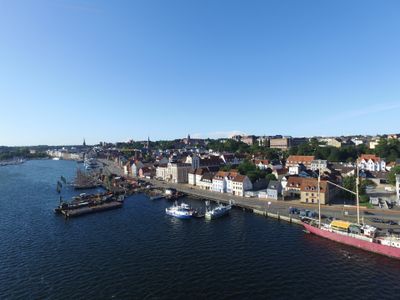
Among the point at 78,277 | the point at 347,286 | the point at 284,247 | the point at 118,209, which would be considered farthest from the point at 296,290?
the point at 118,209

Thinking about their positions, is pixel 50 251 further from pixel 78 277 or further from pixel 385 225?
pixel 385 225

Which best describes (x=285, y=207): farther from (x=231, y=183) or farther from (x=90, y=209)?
(x=90, y=209)

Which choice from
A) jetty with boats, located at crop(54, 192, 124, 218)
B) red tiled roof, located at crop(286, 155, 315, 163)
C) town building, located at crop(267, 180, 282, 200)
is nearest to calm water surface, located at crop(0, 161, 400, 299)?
jetty with boats, located at crop(54, 192, 124, 218)

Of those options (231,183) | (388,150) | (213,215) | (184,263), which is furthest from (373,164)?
(184,263)

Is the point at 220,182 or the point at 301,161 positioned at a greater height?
the point at 301,161

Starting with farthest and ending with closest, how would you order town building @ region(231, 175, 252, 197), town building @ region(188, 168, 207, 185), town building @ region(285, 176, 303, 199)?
town building @ region(188, 168, 207, 185)
town building @ region(231, 175, 252, 197)
town building @ region(285, 176, 303, 199)

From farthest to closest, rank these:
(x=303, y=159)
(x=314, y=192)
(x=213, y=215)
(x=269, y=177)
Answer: (x=303, y=159), (x=269, y=177), (x=314, y=192), (x=213, y=215)

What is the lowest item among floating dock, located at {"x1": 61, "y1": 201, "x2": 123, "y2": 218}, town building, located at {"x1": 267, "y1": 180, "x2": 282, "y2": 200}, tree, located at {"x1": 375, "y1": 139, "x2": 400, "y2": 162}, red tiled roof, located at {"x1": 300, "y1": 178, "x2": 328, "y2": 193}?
floating dock, located at {"x1": 61, "y1": 201, "x2": 123, "y2": 218}

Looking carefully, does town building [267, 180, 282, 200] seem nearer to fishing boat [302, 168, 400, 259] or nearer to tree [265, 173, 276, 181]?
tree [265, 173, 276, 181]
